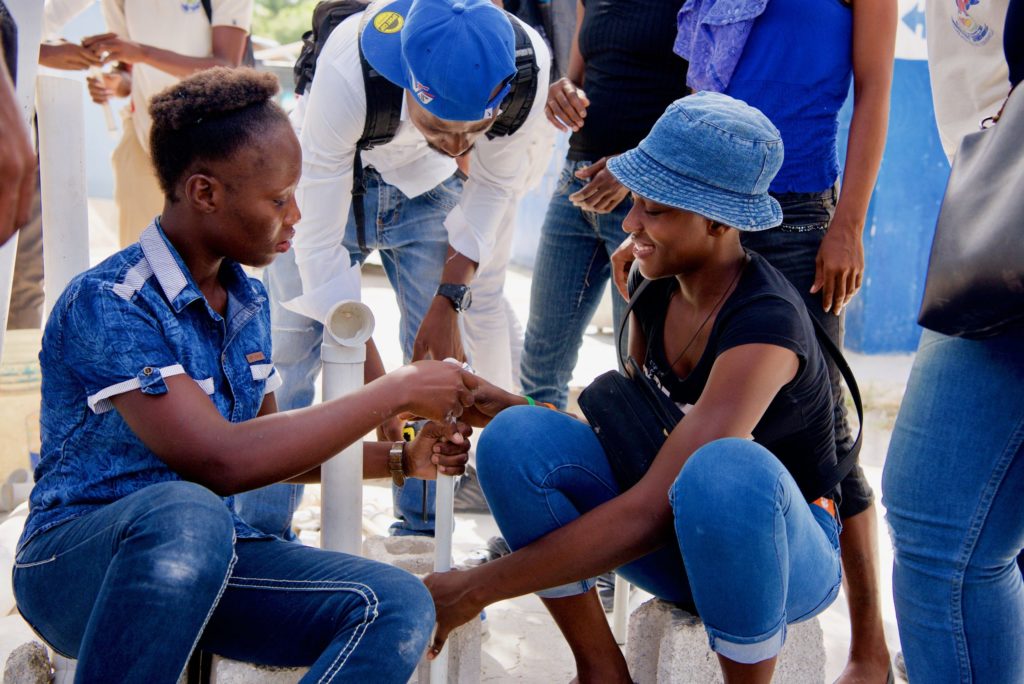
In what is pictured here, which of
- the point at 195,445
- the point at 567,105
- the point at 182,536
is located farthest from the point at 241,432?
the point at 567,105

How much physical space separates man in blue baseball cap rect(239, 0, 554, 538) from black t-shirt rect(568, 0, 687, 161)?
19cm

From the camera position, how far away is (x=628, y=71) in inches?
128

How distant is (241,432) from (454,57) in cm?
127

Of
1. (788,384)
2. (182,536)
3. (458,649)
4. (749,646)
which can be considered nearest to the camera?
(182,536)

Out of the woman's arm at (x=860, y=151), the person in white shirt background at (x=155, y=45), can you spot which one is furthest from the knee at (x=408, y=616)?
the person in white shirt background at (x=155, y=45)

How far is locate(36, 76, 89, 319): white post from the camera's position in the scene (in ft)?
9.31

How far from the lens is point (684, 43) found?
2996mm

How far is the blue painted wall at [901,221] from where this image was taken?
24.9ft

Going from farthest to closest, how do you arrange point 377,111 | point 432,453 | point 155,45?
point 155,45, point 377,111, point 432,453

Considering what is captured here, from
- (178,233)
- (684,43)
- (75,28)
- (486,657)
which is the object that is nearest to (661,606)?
(486,657)

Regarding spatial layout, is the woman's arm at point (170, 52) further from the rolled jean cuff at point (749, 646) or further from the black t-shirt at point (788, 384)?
the rolled jean cuff at point (749, 646)

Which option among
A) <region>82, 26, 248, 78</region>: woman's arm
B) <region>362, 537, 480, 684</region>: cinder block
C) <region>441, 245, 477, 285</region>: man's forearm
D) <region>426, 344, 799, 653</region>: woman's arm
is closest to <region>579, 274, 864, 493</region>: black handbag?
<region>426, 344, 799, 653</region>: woman's arm

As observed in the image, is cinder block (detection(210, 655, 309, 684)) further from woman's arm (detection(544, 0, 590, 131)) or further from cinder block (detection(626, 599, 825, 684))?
woman's arm (detection(544, 0, 590, 131))

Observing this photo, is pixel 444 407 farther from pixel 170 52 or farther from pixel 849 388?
pixel 170 52
